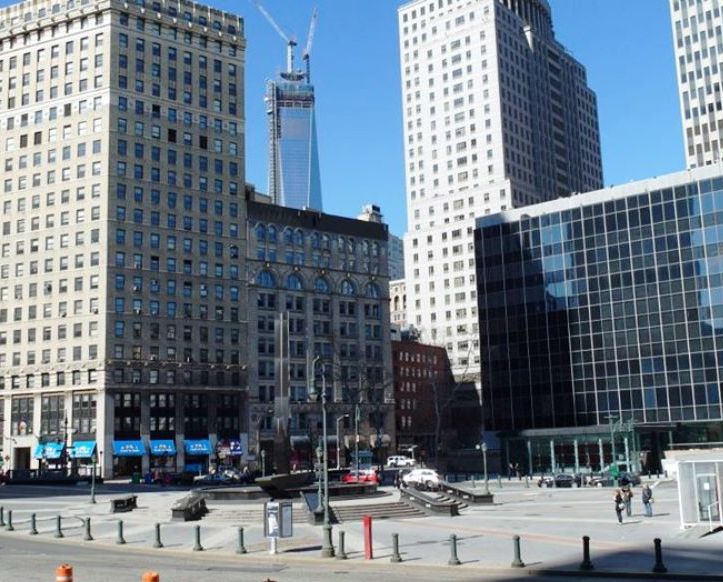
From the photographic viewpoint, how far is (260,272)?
131250 mm

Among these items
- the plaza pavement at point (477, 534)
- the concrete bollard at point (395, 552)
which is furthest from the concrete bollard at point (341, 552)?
the concrete bollard at point (395, 552)

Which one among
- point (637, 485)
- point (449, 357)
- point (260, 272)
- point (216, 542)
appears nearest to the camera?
point (216, 542)

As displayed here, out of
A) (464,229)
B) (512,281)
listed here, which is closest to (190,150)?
(512,281)

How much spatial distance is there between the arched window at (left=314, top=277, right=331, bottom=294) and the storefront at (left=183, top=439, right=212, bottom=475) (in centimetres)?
3210

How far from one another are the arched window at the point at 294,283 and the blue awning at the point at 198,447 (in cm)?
2848

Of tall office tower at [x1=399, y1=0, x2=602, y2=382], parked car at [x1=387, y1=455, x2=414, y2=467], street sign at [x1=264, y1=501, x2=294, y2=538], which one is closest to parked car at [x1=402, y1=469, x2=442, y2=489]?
street sign at [x1=264, y1=501, x2=294, y2=538]

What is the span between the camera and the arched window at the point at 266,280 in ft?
429

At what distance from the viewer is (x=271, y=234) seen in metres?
133

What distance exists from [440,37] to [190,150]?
268 feet

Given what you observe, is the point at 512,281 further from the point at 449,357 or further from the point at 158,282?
the point at 449,357

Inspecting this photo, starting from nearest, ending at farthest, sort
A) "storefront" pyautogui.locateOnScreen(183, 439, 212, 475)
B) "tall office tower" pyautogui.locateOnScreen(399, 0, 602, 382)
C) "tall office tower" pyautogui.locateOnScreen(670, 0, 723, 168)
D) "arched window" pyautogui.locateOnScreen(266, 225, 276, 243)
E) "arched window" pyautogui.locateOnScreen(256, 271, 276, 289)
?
"storefront" pyautogui.locateOnScreen(183, 439, 212, 475) < "arched window" pyautogui.locateOnScreen(256, 271, 276, 289) < "arched window" pyautogui.locateOnScreen(266, 225, 276, 243) < "tall office tower" pyautogui.locateOnScreen(670, 0, 723, 168) < "tall office tower" pyautogui.locateOnScreen(399, 0, 602, 382)

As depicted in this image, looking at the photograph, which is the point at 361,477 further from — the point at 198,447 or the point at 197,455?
the point at 197,455

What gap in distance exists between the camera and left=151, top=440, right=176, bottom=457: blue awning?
362ft

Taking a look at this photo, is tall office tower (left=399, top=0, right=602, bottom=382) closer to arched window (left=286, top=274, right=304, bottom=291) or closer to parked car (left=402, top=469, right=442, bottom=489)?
arched window (left=286, top=274, right=304, bottom=291)
